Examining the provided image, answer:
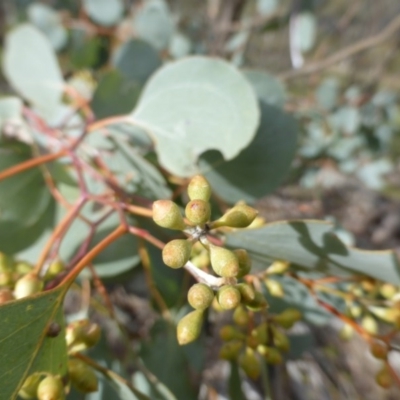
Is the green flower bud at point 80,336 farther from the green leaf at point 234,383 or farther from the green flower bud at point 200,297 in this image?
the green leaf at point 234,383

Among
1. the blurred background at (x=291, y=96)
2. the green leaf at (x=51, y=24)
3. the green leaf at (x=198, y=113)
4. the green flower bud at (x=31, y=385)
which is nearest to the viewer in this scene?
the green flower bud at (x=31, y=385)

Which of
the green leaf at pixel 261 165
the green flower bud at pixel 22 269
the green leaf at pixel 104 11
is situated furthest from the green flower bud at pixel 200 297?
the green leaf at pixel 104 11

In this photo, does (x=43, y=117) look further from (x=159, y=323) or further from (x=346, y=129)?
(x=346, y=129)

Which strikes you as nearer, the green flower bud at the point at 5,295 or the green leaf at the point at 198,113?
the green flower bud at the point at 5,295

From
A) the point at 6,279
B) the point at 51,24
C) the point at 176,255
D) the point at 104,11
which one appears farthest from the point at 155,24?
the point at 176,255

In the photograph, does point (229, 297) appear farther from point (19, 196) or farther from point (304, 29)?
point (304, 29)

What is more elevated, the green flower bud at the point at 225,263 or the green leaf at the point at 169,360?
the green flower bud at the point at 225,263
